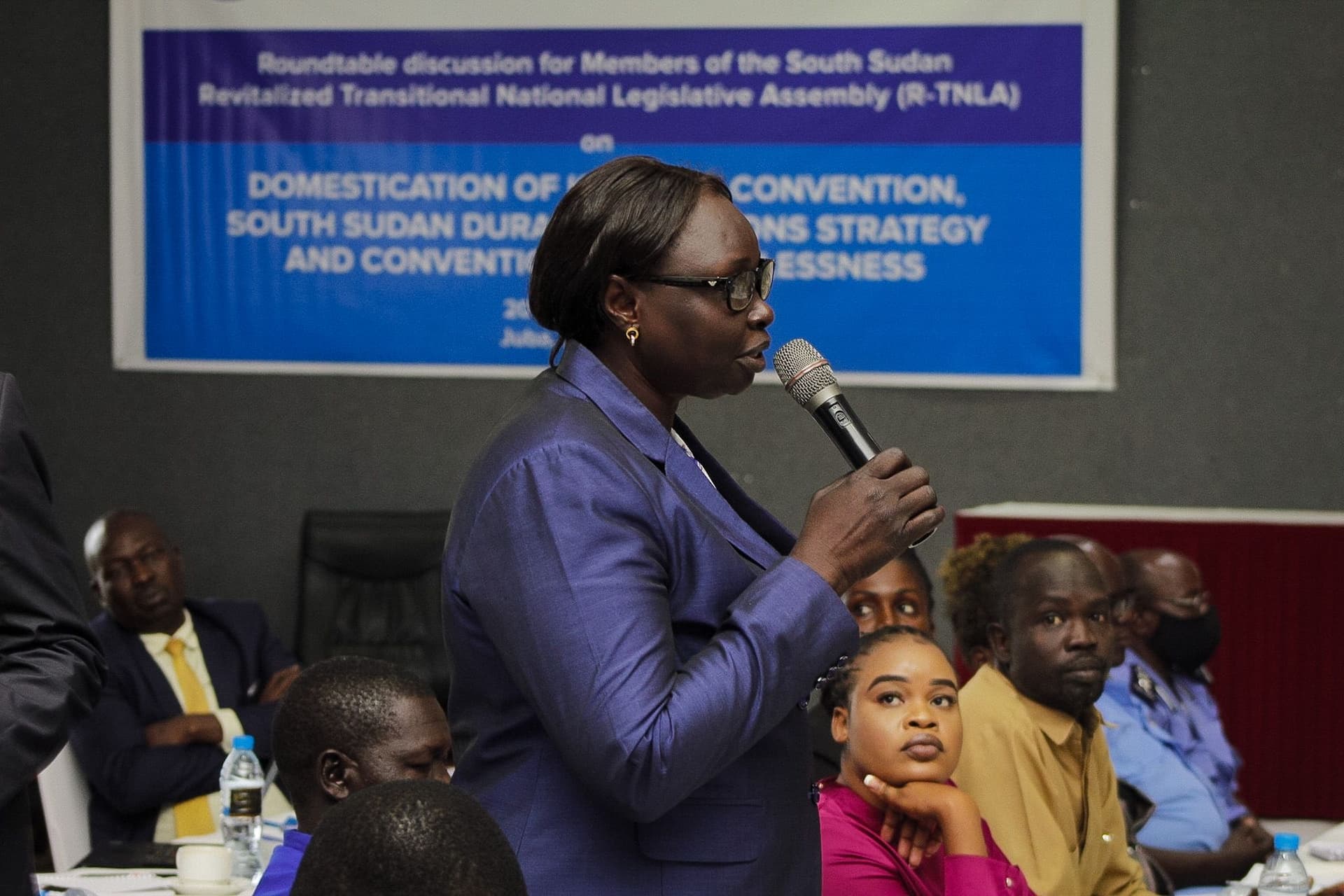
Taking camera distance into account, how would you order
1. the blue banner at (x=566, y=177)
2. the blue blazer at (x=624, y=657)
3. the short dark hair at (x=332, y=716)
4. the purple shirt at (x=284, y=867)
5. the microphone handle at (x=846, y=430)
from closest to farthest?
the blue blazer at (x=624, y=657), the microphone handle at (x=846, y=430), the purple shirt at (x=284, y=867), the short dark hair at (x=332, y=716), the blue banner at (x=566, y=177)

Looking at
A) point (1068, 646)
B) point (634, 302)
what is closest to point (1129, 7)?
point (1068, 646)

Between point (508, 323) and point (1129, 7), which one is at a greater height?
point (1129, 7)

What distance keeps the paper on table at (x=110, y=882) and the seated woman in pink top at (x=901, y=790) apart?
123 cm

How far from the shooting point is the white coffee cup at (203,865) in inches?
114

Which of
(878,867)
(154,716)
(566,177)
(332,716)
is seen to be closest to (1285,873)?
(878,867)

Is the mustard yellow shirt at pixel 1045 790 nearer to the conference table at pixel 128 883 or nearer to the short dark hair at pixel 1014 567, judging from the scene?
the short dark hair at pixel 1014 567

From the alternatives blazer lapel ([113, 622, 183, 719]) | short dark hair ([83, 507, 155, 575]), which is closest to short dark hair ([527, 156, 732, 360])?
blazer lapel ([113, 622, 183, 719])

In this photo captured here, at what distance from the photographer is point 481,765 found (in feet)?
5.07

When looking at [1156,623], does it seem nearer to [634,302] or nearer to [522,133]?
[522,133]

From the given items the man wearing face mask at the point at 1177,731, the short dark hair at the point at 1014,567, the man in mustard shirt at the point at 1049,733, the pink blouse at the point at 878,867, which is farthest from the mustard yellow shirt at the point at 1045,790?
the man wearing face mask at the point at 1177,731

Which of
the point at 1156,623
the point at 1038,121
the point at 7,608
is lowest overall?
the point at 1156,623

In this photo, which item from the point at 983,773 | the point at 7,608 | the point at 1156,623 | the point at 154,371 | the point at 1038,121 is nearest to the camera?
the point at 7,608

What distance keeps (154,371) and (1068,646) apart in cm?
429

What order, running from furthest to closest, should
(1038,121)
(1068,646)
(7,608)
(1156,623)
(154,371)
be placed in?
1. (154,371)
2. (1038,121)
3. (1156,623)
4. (1068,646)
5. (7,608)
